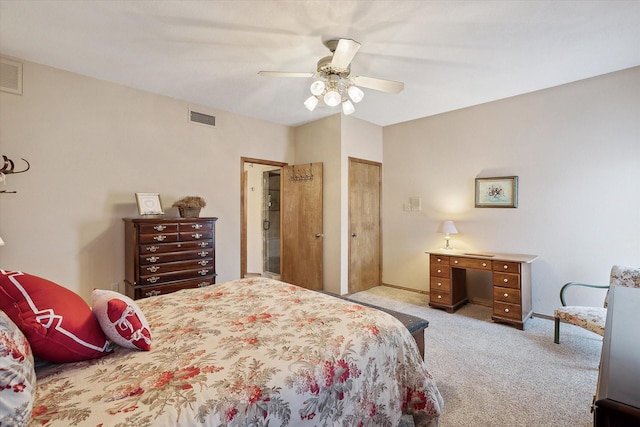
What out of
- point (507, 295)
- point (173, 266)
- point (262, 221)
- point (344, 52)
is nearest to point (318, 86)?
point (344, 52)

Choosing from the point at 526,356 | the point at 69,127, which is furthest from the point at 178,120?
the point at 526,356

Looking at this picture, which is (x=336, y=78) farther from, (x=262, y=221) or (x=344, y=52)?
(x=262, y=221)

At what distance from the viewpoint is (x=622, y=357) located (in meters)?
0.90

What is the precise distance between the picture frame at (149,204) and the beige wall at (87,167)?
0.23m

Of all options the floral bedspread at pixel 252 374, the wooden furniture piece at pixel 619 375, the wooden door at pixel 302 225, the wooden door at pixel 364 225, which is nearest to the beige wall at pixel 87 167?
the wooden door at pixel 302 225

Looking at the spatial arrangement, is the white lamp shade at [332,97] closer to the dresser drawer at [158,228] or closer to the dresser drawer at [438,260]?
the dresser drawer at [158,228]

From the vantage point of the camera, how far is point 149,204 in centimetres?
327

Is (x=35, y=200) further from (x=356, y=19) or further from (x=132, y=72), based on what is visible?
(x=356, y=19)

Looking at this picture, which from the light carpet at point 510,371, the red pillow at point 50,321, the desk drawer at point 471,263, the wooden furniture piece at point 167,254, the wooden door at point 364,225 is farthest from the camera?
the wooden door at point 364,225

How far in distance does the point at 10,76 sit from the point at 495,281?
17.2ft

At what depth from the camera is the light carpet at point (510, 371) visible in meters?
1.86

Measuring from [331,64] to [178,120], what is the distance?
2.30m

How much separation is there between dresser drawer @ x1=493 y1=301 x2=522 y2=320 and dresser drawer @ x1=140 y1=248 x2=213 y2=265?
10.9 feet

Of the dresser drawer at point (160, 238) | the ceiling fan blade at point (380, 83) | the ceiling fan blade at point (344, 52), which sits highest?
the ceiling fan blade at point (344, 52)
